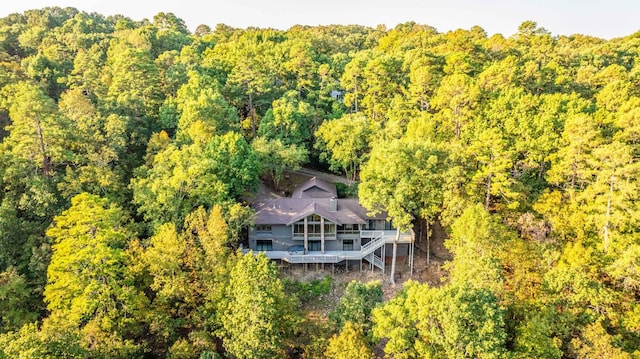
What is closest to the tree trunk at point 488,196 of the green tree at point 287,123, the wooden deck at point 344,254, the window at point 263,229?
the wooden deck at point 344,254

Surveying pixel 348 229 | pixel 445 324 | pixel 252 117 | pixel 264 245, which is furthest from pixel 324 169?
pixel 445 324

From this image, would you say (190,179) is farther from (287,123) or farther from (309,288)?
(287,123)

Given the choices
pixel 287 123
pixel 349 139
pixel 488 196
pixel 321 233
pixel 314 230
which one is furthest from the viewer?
pixel 287 123

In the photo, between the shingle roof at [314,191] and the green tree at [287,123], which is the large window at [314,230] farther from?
the green tree at [287,123]

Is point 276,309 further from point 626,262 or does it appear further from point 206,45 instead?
point 206,45

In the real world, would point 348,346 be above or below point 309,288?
above

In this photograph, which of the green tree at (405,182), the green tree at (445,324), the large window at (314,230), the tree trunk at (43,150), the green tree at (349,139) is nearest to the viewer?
the green tree at (445,324)

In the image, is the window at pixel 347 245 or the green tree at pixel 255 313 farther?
the window at pixel 347 245

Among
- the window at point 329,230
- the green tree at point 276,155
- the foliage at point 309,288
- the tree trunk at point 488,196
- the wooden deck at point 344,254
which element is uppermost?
the green tree at point 276,155

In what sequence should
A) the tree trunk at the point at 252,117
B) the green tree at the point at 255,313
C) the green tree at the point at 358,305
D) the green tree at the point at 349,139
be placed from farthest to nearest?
the tree trunk at the point at 252,117
the green tree at the point at 349,139
the green tree at the point at 358,305
the green tree at the point at 255,313
